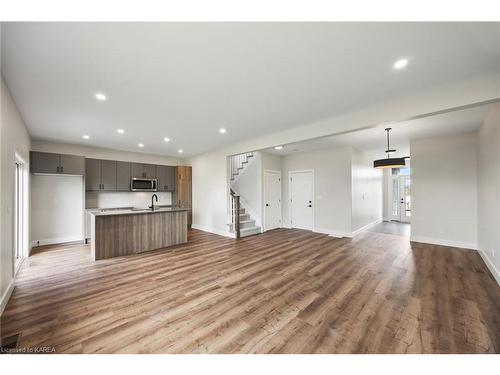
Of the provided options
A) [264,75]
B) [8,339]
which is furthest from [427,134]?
[8,339]

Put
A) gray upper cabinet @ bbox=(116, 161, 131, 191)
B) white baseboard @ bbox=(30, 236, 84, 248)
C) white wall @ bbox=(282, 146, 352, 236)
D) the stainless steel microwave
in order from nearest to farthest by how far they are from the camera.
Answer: white baseboard @ bbox=(30, 236, 84, 248) < white wall @ bbox=(282, 146, 352, 236) < gray upper cabinet @ bbox=(116, 161, 131, 191) < the stainless steel microwave

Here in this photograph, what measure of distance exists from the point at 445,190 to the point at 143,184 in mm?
8346

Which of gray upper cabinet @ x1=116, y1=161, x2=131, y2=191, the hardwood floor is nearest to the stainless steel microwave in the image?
gray upper cabinet @ x1=116, y1=161, x2=131, y2=191

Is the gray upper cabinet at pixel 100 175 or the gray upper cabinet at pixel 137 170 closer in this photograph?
the gray upper cabinet at pixel 100 175

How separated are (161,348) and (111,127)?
13.5 ft

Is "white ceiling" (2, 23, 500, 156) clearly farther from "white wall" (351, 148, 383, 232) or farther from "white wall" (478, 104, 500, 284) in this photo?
"white wall" (351, 148, 383, 232)

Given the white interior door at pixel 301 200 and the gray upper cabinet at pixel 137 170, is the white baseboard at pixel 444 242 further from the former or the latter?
the gray upper cabinet at pixel 137 170

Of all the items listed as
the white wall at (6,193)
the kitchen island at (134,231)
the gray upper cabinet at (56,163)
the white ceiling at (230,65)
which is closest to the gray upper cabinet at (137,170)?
the gray upper cabinet at (56,163)

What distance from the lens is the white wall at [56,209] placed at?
4.92 meters

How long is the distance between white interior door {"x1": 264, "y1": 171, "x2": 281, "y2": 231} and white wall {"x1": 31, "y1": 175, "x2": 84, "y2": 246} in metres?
5.32

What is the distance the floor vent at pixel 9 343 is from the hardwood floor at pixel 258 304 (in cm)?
6

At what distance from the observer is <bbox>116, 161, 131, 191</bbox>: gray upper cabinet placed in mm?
5953
